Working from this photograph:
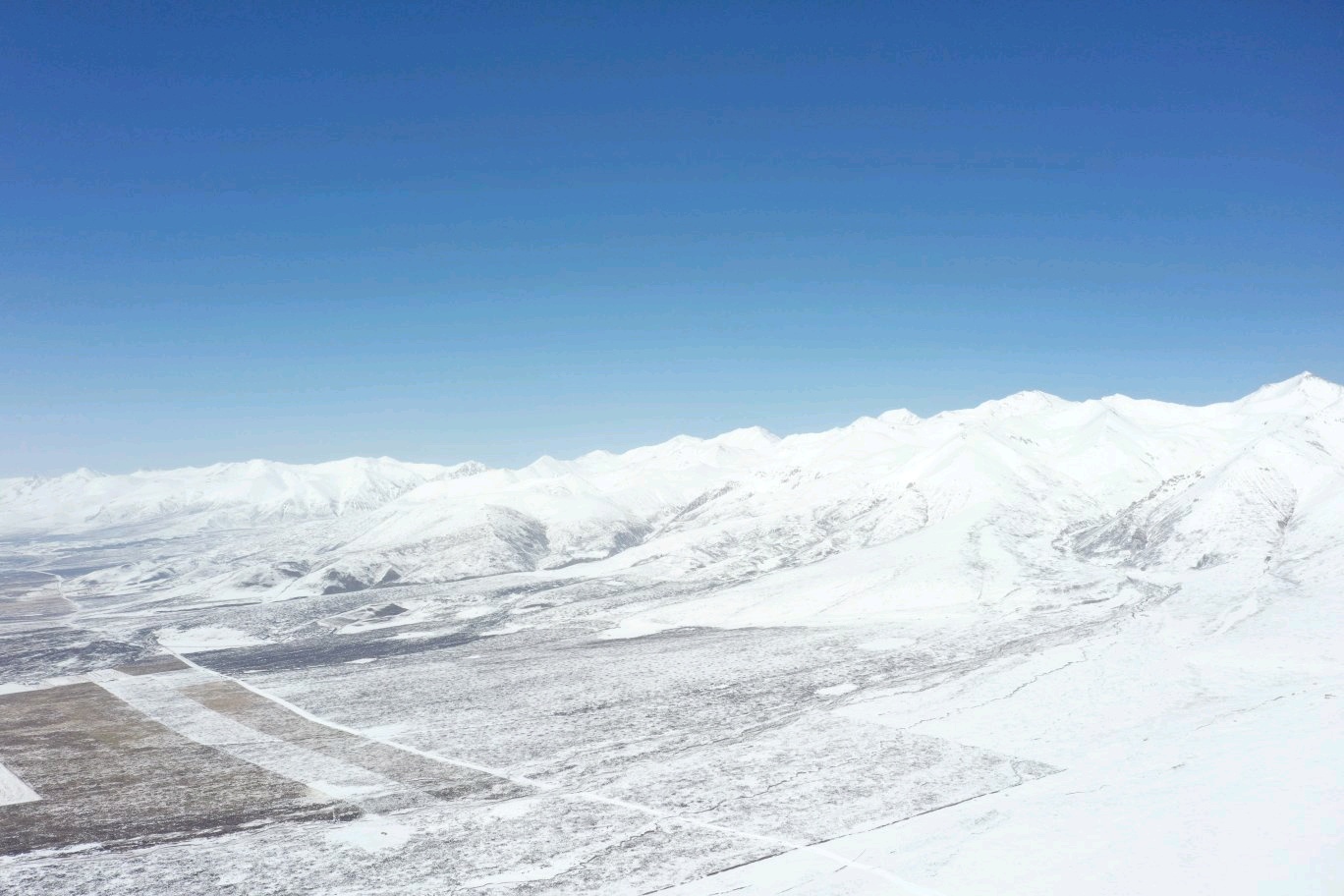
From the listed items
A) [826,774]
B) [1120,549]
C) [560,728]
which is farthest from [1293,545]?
[560,728]

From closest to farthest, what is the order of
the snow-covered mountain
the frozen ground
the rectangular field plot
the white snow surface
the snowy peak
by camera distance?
1. the frozen ground
2. the rectangular field plot
3. the white snow surface
4. the snow-covered mountain
5. the snowy peak

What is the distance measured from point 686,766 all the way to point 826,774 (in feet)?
22.3

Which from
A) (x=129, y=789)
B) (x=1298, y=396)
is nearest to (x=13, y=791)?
(x=129, y=789)

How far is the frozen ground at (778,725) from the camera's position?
27.0 metres

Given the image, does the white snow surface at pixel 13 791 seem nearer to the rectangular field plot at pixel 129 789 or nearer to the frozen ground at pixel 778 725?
the rectangular field plot at pixel 129 789

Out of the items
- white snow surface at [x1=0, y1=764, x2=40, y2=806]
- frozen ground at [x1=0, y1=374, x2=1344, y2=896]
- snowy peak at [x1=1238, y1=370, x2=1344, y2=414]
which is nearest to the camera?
frozen ground at [x1=0, y1=374, x2=1344, y2=896]

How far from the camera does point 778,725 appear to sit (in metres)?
44.6

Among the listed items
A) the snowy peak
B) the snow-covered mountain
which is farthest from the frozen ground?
the snowy peak

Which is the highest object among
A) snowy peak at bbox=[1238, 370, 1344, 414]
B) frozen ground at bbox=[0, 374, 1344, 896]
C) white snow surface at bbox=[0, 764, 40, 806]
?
snowy peak at bbox=[1238, 370, 1344, 414]

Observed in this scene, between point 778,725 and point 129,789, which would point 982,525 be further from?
point 129,789

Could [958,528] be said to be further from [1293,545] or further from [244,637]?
[244,637]

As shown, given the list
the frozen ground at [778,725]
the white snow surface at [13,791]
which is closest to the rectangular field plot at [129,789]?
the frozen ground at [778,725]

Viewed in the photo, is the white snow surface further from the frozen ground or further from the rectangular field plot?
the frozen ground

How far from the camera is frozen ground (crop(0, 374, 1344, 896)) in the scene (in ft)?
88.7
